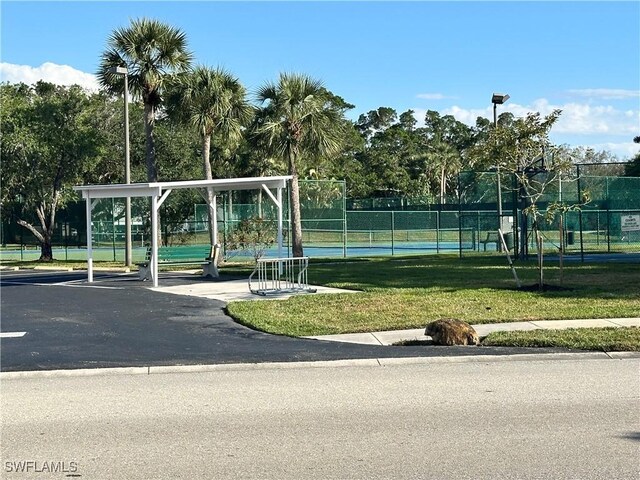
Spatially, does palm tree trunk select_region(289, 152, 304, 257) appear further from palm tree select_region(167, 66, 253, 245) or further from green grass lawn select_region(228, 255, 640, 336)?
green grass lawn select_region(228, 255, 640, 336)

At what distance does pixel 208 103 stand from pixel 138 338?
Answer: 18.4 meters

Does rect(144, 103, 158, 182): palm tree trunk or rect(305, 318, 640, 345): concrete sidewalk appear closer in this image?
rect(305, 318, 640, 345): concrete sidewalk

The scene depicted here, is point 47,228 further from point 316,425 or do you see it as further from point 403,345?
point 316,425

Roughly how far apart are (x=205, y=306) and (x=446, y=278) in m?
6.86

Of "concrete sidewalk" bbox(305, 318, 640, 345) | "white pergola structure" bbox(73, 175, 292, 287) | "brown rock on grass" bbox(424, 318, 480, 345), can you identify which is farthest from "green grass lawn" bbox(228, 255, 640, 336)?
"white pergola structure" bbox(73, 175, 292, 287)

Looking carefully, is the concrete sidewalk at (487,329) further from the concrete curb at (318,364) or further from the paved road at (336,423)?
the paved road at (336,423)

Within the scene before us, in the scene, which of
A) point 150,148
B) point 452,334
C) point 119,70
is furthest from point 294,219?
point 452,334

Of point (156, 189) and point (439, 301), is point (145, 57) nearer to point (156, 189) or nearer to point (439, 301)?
point (156, 189)

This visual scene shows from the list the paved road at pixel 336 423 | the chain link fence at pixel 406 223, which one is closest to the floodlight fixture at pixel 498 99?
the chain link fence at pixel 406 223

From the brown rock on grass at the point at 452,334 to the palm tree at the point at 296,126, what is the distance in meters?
17.1

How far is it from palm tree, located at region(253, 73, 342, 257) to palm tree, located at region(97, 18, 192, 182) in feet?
12.8

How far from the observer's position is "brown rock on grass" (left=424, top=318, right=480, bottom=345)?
12.4 meters

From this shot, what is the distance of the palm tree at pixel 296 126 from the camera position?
2936cm

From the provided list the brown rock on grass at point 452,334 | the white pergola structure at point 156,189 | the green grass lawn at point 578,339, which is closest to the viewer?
the green grass lawn at point 578,339
